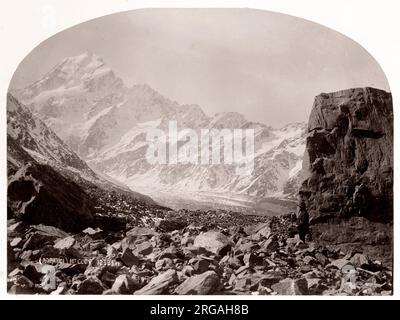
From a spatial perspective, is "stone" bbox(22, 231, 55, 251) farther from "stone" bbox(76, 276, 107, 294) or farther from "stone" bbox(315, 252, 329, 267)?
"stone" bbox(315, 252, 329, 267)

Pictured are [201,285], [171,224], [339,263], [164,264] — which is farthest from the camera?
[171,224]

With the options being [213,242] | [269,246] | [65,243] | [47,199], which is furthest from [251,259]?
[47,199]

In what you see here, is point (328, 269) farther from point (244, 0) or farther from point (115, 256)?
point (244, 0)

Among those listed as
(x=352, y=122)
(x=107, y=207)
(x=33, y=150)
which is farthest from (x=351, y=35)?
(x=33, y=150)

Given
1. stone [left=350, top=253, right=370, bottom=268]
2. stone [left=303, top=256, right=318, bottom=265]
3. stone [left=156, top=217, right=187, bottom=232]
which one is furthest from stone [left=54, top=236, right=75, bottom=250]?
stone [left=350, top=253, right=370, bottom=268]

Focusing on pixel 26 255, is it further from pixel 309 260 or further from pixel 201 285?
pixel 309 260
